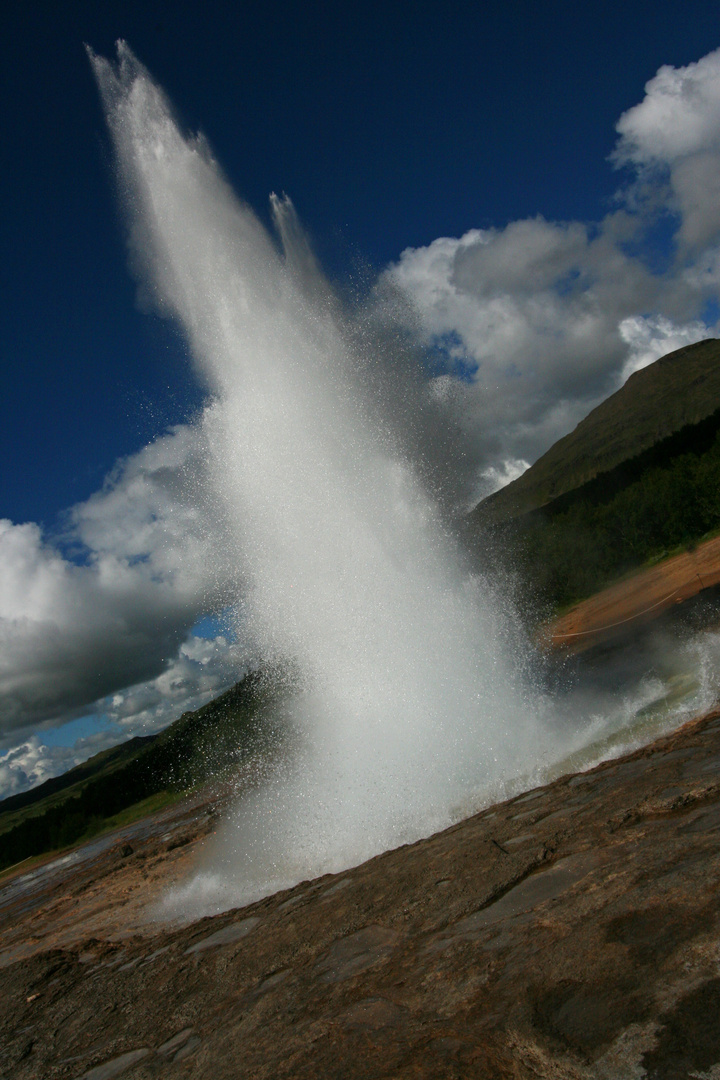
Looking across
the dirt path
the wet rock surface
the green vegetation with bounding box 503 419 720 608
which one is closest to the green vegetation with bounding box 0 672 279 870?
the green vegetation with bounding box 503 419 720 608

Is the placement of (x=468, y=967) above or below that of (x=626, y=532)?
below

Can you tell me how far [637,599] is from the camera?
42.3 m

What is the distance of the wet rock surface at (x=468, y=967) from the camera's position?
133 inches

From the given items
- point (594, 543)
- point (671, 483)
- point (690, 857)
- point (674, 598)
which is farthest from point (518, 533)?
point (690, 857)

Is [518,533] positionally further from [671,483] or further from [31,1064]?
[31,1064]

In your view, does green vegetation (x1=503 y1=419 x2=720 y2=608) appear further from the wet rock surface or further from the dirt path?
the wet rock surface

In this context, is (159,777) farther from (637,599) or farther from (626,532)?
(637,599)

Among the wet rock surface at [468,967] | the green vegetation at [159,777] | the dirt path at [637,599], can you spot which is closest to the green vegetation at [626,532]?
the dirt path at [637,599]

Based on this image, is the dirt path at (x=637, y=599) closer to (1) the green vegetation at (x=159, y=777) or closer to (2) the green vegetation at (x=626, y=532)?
(2) the green vegetation at (x=626, y=532)

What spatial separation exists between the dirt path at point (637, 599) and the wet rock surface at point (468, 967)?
27.1 meters

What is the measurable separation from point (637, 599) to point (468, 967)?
42.1 meters

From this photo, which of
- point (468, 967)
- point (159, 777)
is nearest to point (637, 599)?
point (468, 967)

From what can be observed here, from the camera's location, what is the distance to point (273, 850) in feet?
45.4

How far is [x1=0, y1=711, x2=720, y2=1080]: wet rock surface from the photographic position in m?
3.38
